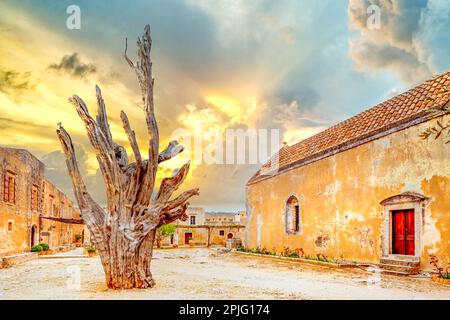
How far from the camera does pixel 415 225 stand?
12.0 meters

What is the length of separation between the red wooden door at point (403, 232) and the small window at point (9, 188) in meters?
15.1

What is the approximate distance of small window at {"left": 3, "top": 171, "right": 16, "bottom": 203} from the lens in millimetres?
17203

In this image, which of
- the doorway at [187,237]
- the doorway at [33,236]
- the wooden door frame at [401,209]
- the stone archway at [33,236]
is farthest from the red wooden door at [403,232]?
the doorway at [187,237]

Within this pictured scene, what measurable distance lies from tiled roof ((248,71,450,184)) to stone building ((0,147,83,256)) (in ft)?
41.2

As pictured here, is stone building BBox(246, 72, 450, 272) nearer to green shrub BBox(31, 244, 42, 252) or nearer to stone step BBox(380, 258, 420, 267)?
stone step BBox(380, 258, 420, 267)

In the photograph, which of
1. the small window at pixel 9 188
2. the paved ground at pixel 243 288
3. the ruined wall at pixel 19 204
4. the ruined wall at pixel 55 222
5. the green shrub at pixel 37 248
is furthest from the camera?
the ruined wall at pixel 55 222

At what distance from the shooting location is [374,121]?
14812 millimetres

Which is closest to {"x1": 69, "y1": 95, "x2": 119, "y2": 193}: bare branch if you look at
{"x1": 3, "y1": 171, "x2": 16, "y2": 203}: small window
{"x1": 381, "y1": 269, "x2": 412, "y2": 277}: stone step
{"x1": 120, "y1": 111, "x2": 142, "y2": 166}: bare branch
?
{"x1": 120, "y1": 111, "x2": 142, "y2": 166}: bare branch

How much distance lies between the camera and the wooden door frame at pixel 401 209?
38.8 ft

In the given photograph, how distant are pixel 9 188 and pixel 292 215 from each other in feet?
42.6

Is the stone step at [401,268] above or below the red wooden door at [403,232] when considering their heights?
below

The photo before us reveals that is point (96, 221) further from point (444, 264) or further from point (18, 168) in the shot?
point (18, 168)

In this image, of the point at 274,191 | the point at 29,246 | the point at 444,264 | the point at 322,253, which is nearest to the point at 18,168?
the point at 29,246

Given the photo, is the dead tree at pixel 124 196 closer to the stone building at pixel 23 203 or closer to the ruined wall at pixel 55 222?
the stone building at pixel 23 203
